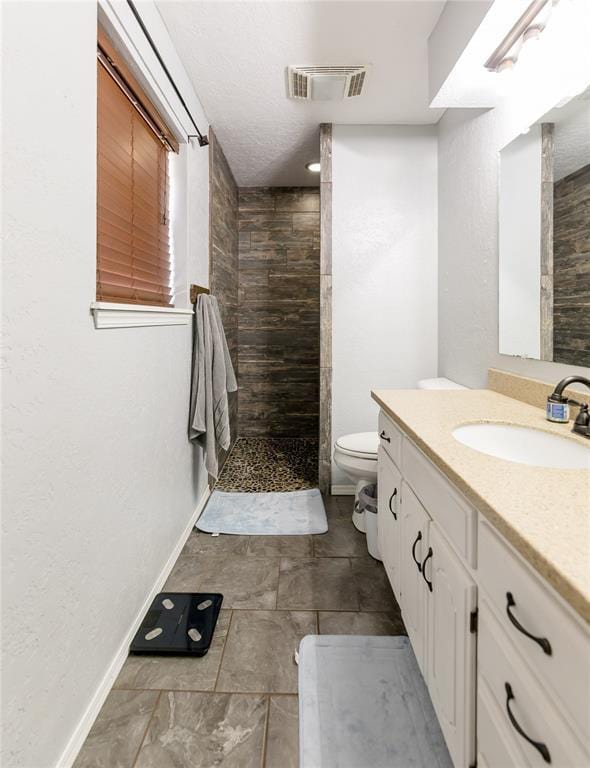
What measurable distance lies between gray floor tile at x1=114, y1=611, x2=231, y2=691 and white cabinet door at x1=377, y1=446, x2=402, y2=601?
69 centimetres

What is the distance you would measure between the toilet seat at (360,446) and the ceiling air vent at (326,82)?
195 cm

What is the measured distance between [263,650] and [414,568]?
0.68m

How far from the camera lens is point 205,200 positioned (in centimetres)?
284

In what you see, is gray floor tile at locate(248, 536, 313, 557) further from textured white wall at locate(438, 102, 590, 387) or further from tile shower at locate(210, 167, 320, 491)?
tile shower at locate(210, 167, 320, 491)

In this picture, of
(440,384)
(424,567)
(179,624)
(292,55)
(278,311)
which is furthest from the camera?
(278,311)

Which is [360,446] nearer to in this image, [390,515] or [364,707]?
[390,515]

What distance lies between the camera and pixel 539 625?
643 mm

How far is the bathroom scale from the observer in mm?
1592

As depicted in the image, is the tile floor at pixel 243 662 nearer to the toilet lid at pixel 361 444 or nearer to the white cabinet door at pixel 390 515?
the white cabinet door at pixel 390 515

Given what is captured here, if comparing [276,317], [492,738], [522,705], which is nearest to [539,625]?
[522,705]

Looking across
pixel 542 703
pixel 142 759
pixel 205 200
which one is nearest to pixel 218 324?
pixel 205 200

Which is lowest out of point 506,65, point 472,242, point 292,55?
point 472,242

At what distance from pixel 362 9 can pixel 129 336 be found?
1.68 meters

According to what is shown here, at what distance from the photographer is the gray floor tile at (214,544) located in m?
2.31
